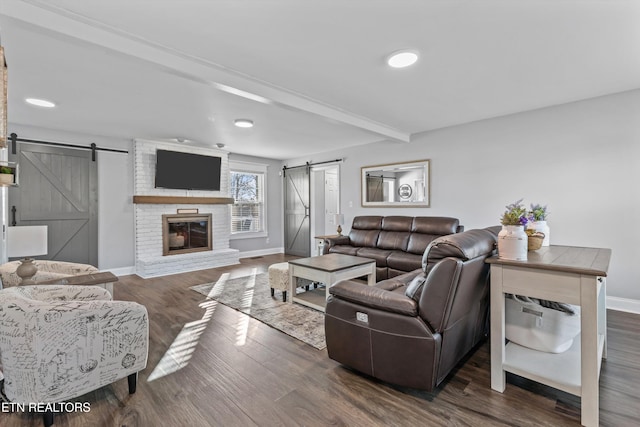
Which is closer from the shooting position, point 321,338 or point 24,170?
point 321,338

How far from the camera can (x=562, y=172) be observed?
3615mm

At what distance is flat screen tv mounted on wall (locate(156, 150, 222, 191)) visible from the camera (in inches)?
213

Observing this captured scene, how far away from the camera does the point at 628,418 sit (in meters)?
1.62

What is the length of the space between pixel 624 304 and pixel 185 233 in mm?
6649

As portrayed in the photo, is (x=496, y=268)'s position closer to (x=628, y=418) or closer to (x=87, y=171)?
(x=628, y=418)

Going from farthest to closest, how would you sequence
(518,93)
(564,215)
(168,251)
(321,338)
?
(168,251) → (564,215) → (518,93) → (321,338)

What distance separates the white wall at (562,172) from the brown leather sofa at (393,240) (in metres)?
0.49

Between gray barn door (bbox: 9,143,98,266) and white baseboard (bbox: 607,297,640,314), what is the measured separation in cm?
724

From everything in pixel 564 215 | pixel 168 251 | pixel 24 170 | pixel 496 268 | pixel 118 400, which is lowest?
pixel 118 400

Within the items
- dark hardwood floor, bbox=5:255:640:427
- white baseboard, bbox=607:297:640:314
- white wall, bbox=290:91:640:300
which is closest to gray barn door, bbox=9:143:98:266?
dark hardwood floor, bbox=5:255:640:427

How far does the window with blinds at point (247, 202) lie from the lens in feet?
22.6

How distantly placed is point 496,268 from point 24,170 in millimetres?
6104

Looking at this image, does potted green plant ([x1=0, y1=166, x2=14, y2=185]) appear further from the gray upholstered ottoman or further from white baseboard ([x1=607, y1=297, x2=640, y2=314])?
white baseboard ([x1=607, y1=297, x2=640, y2=314])

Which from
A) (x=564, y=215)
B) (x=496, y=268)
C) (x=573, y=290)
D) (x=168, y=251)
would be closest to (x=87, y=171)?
(x=168, y=251)
